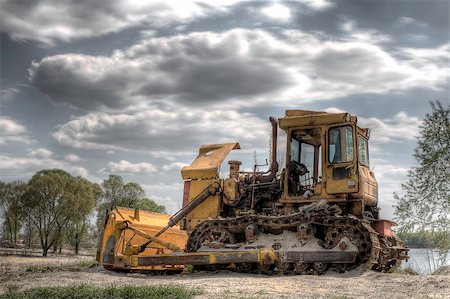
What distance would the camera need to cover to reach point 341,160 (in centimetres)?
1330

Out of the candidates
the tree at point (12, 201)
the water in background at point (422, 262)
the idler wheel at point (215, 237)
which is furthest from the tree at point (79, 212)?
the idler wheel at point (215, 237)

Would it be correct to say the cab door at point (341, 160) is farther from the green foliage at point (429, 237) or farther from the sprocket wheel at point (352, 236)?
the green foliage at point (429, 237)

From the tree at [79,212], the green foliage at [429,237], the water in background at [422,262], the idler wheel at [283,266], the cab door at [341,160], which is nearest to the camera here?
the idler wheel at [283,266]

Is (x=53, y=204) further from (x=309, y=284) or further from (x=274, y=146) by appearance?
(x=309, y=284)

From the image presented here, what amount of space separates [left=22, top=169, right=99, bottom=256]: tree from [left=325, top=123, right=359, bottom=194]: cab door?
2838 centimetres

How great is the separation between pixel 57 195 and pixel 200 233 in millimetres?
26674

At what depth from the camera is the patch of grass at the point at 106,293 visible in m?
9.43

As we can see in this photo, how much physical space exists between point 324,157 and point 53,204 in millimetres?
29475

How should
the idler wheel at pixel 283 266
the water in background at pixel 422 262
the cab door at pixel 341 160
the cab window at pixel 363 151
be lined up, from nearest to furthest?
the idler wheel at pixel 283 266 < the cab door at pixel 341 160 < the cab window at pixel 363 151 < the water in background at pixel 422 262

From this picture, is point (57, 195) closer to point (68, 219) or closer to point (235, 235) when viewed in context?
point (68, 219)

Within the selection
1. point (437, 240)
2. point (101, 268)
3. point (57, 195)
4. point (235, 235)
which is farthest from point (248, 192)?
point (57, 195)

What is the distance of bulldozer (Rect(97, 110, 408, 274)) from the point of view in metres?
12.7

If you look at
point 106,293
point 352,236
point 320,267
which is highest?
point 352,236

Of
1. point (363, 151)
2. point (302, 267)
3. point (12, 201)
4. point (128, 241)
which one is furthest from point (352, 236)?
point (12, 201)
